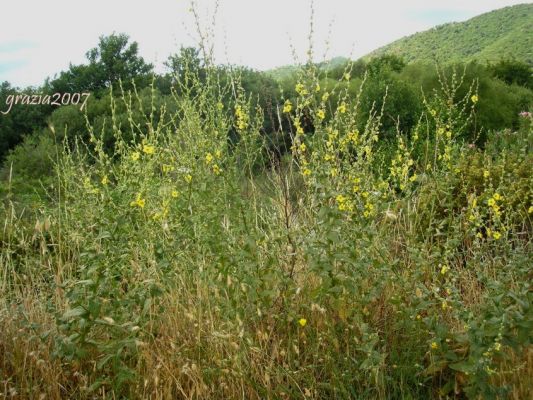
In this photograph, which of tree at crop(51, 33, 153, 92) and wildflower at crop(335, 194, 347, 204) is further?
tree at crop(51, 33, 153, 92)

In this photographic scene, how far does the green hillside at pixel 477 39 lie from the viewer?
27.4 m

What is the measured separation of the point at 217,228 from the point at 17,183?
7.28 metres

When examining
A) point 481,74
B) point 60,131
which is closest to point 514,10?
point 481,74

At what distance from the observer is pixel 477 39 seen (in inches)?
1208

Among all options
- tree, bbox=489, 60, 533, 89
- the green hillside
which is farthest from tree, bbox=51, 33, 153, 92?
the green hillside

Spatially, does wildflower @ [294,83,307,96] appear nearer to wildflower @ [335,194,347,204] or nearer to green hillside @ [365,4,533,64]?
wildflower @ [335,194,347,204]

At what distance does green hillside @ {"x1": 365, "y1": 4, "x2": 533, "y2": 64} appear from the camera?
27375 millimetres

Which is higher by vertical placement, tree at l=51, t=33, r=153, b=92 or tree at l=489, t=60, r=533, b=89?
tree at l=51, t=33, r=153, b=92

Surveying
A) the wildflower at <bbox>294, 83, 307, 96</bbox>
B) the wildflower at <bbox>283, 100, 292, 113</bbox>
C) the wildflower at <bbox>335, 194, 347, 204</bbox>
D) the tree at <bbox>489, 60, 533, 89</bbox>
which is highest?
the wildflower at <bbox>294, 83, 307, 96</bbox>

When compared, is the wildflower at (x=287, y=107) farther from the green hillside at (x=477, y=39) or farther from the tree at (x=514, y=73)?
the green hillside at (x=477, y=39)

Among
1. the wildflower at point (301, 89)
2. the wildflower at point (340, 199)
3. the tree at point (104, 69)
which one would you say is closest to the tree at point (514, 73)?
the tree at point (104, 69)

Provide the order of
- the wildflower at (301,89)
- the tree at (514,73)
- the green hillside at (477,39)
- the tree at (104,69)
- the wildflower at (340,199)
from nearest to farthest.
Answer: the wildflower at (340,199) < the wildflower at (301,89) < the tree at (104,69) < the tree at (514,73) < the green hillside at (477,39)

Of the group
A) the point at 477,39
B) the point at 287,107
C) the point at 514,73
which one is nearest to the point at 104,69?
the point at 514,73

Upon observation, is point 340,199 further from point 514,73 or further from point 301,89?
point 514,73
